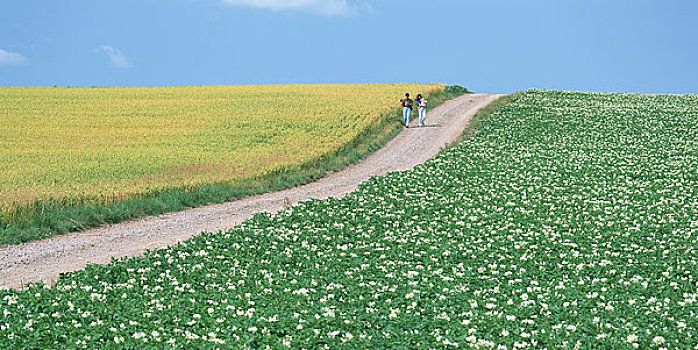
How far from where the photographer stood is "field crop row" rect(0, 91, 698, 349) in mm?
11289

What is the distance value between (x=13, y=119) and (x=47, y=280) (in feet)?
128

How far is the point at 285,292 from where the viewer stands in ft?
44.6

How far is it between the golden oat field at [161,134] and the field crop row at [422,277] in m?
7.10

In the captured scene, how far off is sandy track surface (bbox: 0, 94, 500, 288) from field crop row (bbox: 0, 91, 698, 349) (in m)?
1.36

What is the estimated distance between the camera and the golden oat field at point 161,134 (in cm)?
2603

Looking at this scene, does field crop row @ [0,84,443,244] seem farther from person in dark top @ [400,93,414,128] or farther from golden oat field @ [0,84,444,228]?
person in dark top @ [400,93,414,128]

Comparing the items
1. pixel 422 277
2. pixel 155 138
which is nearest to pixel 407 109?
pixel 155 138

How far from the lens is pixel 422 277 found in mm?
14680

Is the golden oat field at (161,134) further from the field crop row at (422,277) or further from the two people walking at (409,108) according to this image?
the field crop row at (422,277)

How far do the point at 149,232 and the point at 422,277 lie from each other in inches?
381

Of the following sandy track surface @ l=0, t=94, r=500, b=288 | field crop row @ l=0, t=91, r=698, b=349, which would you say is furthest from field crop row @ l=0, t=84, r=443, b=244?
field crop row @ l=0, t=91, r=698, b=349

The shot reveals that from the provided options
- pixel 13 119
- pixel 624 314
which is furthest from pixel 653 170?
pixel 13 119

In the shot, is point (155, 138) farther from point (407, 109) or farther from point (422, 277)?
point (422, 277)

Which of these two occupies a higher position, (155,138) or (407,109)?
(407,109)
